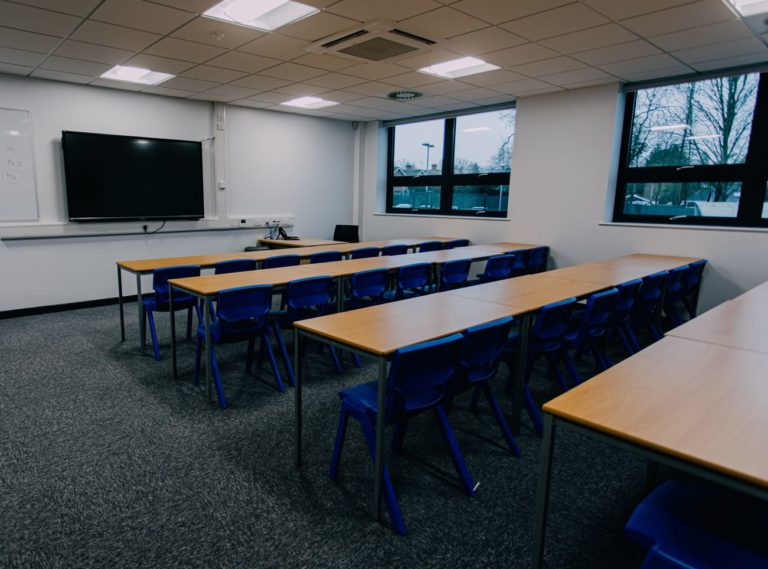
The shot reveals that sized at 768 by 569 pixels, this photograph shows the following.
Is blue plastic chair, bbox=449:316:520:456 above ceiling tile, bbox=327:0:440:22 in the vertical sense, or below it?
below

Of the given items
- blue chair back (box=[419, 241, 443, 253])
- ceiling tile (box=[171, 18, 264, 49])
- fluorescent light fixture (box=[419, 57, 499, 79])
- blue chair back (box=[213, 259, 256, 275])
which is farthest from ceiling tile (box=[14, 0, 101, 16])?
blue chair back (box=[419, 241, 443, 253])

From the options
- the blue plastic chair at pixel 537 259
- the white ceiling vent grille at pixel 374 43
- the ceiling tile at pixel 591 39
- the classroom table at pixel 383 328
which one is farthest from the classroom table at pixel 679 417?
the blue plastic chair at pixel 537 259

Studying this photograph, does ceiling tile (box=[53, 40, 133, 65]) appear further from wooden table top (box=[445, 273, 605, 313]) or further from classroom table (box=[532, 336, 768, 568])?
classroom table (box=[532, 336, 768, 568])

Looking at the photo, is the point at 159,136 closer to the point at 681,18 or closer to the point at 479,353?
the point at 479,353

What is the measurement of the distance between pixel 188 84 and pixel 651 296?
5.68 meters

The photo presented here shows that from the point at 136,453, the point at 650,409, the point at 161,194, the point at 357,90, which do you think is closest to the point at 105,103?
the point at 161,194

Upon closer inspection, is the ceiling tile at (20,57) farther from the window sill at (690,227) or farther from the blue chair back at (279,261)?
the window sill at (690,227)

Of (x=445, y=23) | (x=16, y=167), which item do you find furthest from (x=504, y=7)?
(x=16, y=167)

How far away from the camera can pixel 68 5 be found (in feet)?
11.4

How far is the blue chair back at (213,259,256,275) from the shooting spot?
15.0ft

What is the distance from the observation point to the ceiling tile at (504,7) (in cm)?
340

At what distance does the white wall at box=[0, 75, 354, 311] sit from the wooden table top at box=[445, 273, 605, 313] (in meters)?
5.05

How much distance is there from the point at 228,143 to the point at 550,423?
6.90 meters

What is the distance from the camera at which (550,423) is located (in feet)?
5.18
